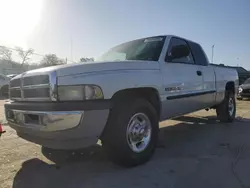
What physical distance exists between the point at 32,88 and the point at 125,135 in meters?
1.28

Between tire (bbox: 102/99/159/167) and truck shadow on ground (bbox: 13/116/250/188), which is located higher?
tire (bbox: 102/99/159/167)

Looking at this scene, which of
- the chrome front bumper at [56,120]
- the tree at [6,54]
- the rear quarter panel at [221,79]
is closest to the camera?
the chrome front bumper at [56,120]

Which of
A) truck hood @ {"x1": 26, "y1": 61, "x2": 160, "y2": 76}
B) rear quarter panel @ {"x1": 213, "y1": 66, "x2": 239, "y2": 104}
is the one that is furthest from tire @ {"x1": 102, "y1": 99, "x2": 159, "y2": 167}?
rear quarter panel @ {"x1": 213, "y1": 66, "x2": 239, "y2": 104}

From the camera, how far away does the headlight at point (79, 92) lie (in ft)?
10.1

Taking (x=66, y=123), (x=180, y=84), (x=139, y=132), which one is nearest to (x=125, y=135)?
(x=139, y=132)

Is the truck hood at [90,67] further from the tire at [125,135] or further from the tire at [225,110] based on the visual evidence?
the tire at [225,110]

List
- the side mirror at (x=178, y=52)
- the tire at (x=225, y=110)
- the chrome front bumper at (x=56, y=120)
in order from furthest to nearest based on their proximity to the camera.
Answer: the tire at (x=225, y=110) → the side mirror at (x=178, y=52) → the chrome front bumper at (x=56, y=120)

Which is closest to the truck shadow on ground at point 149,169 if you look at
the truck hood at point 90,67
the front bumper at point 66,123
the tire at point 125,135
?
the tire at point 125,135

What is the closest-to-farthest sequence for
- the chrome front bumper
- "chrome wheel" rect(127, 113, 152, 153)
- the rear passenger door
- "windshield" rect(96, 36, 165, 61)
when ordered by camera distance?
the chrome front bumper < "chrome wheel" rect(127, 113, 152, 153) < the rear passenger door < "windshield" rect(96, 36, 165, 61)

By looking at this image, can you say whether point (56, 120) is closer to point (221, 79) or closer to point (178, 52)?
point (178, 52)

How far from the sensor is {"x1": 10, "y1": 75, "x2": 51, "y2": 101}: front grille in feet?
10.4

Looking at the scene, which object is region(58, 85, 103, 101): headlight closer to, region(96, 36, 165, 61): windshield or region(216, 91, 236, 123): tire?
region(96, 36, 165, 61): windshield

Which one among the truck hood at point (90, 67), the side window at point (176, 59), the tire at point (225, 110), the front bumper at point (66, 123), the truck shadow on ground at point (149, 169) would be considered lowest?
the truck shadow on ground at point (149, 169)

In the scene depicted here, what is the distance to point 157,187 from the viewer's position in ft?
9.77
